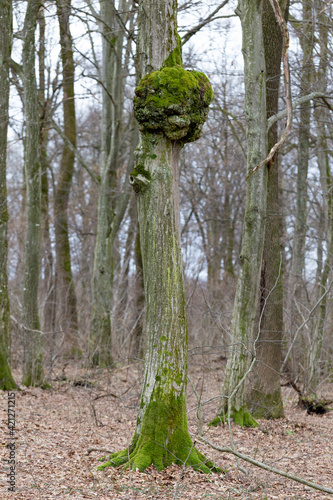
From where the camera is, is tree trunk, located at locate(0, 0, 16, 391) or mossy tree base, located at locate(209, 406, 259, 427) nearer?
mossy tree base, located at locate(209, 406, 259, 427)

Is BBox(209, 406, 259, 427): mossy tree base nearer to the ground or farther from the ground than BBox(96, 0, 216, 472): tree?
nearer to the ground

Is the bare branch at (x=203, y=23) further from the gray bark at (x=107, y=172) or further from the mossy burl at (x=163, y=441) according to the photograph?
the mossy burl at (x=163, y=441)

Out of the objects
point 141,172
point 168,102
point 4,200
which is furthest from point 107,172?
point 168,102

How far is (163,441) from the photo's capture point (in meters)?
4.98

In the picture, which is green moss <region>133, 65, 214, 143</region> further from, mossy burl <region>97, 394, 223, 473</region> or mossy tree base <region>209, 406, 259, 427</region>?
mossy tree base <region>209, 406, 259, 427</region>

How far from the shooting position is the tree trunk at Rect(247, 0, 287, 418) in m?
9.41

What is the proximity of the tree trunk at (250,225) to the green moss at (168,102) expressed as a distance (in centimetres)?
348

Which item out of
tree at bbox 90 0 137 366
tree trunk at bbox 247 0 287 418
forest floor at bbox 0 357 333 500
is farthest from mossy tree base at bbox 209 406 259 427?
tree at bbox 90 0 137 366

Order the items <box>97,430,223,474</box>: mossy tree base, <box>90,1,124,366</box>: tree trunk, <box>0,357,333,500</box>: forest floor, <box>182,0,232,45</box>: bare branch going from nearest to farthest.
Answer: <box>0,357,333,500</box>: forest floor < <box>97,430,223,474</box>: mossy tree base < <box>182,0,232,45</box>: bare branch < <box>90,1,124,366</box>: tree trunk

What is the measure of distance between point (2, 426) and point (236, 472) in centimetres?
302

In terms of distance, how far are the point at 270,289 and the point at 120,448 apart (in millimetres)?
4329

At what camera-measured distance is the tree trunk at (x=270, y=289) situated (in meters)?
9.41

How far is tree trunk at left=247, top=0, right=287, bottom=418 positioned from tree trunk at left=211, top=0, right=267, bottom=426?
73 cm

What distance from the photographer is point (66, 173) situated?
1831 centimetres
